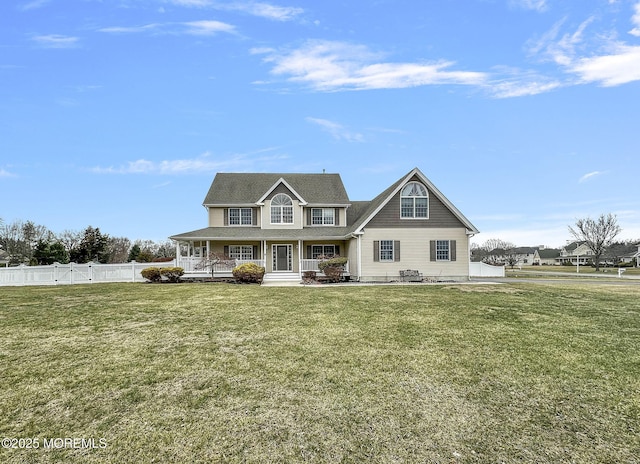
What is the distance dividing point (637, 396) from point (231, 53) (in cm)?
1683

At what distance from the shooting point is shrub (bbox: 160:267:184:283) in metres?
20.1

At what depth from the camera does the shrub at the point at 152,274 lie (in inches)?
782

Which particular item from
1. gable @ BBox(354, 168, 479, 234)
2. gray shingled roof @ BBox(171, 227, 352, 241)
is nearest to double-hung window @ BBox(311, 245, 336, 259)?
gray shingled roof @ BBox(171, 227, 352, 241)

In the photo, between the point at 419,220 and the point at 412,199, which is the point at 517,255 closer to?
the point at 419,220

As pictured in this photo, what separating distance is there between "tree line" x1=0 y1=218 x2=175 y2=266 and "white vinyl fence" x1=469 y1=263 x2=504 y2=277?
101 feet

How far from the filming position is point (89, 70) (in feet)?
50.8

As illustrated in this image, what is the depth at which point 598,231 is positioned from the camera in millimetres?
52656

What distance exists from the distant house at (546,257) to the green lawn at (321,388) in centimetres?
10468

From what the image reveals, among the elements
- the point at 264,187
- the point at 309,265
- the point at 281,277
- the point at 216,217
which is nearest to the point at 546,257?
the point at 309,265

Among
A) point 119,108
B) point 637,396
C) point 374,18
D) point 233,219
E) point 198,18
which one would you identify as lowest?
point 637,396

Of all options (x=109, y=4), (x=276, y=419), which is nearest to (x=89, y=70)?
(x=109, y=4)

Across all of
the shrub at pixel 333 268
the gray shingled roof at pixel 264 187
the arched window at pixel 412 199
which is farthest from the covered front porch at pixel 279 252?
the arched window at pixel 412 199

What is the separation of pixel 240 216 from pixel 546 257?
104 meters

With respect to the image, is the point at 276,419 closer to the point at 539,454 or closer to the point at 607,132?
the point at 539,454
